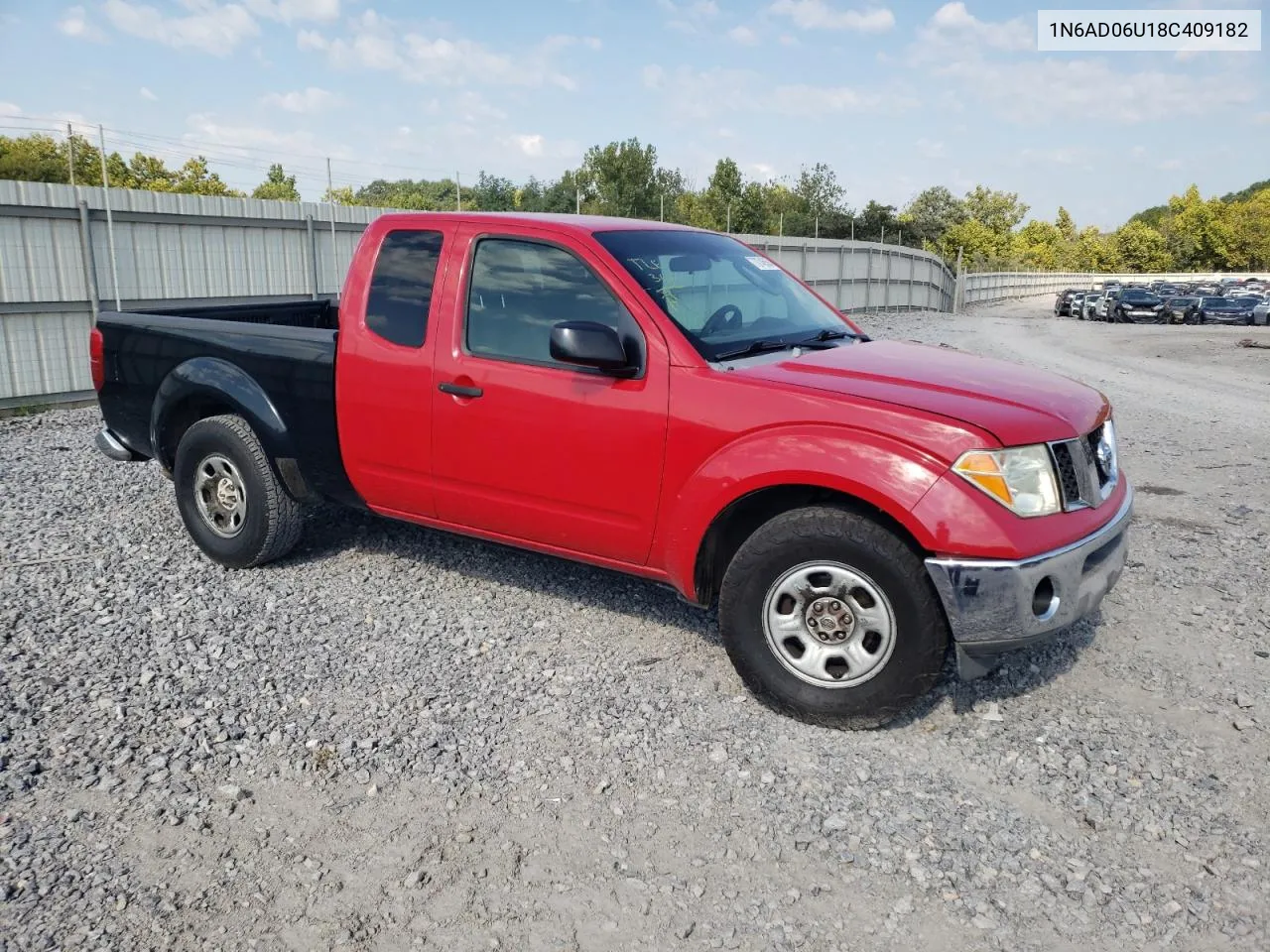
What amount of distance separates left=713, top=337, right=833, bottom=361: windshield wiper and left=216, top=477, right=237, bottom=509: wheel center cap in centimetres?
295

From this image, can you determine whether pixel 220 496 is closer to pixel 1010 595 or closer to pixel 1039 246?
pixel 1010 595

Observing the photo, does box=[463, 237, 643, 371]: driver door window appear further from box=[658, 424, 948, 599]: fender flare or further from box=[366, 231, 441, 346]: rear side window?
box=[658, 424, 948, 599]: fender flare

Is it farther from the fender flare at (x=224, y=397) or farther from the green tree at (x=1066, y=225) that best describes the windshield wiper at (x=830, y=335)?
the green tree at (x=1066, y=225)

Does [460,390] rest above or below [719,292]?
below

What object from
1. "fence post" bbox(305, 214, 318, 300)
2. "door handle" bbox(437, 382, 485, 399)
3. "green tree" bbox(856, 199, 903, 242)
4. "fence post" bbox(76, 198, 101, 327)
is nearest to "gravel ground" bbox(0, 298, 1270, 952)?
"door handle" bbox(437, 382, 485, 399)

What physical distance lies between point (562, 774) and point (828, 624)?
1121 millimetres

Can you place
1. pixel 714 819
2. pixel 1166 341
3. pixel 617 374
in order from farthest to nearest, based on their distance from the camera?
1. pixel 1166 341
2. pixel 617 374
3. pixel 714 819

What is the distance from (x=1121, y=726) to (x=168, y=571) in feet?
15.7

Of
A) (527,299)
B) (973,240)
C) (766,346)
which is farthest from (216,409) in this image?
(973,240)

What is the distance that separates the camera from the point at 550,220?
472 centimetres

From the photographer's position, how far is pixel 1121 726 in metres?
4.00

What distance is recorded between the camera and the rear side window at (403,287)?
4.85 metres

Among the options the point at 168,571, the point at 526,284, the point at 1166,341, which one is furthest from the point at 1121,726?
the point at 1166,341

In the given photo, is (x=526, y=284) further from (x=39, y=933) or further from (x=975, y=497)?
(x=39, y=933)
